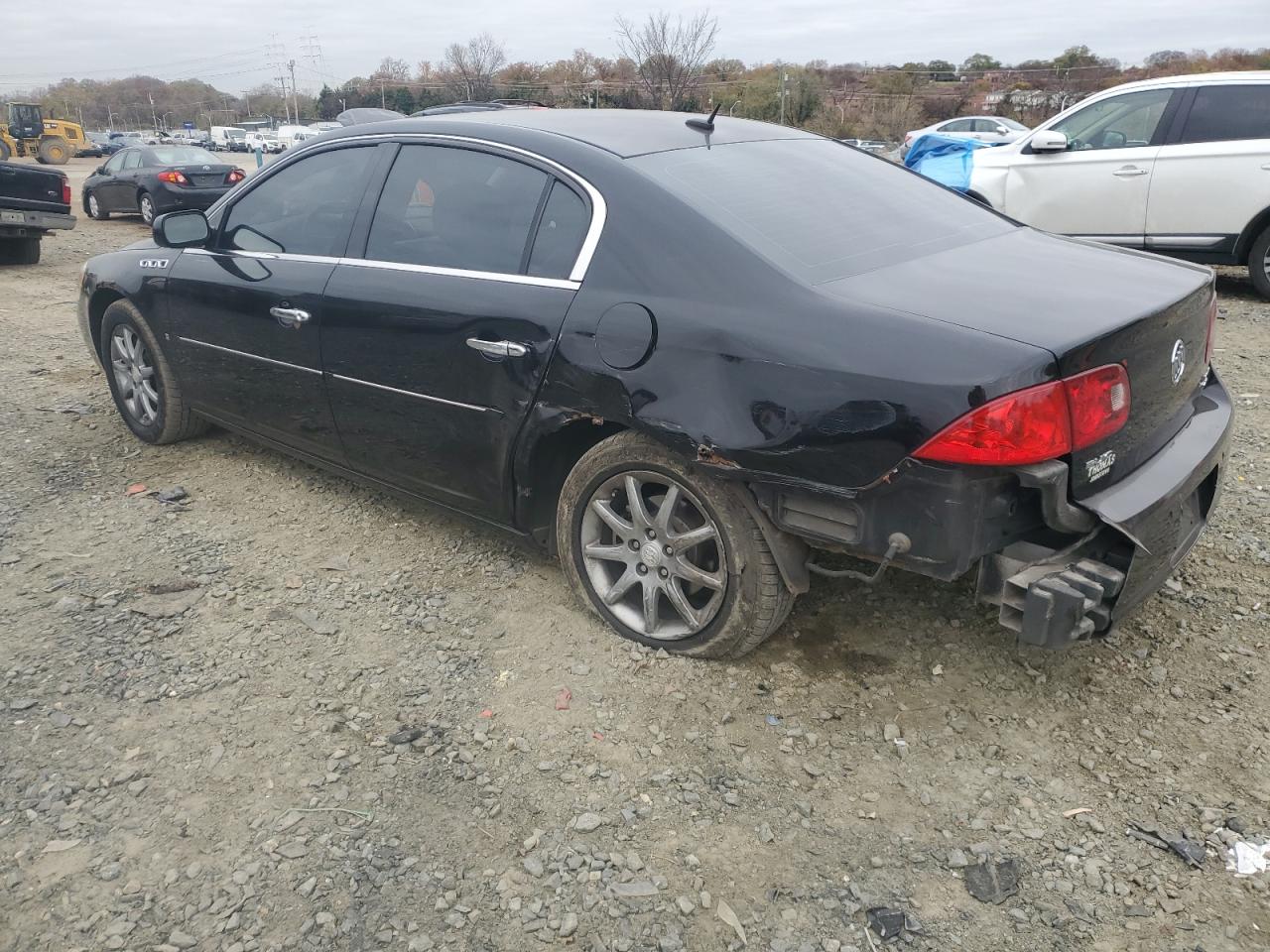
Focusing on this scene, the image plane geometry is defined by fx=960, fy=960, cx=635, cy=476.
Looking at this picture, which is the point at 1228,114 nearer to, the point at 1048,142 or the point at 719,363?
the point at 1048,142

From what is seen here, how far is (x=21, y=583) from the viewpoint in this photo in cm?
362

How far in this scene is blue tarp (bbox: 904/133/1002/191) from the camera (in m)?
11.2

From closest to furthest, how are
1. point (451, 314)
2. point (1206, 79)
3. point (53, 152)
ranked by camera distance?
1. point (451, 314)
2. point (1206, 79)
3. point (53, 152)

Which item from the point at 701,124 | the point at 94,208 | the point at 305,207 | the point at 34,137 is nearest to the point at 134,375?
the point at 305,207

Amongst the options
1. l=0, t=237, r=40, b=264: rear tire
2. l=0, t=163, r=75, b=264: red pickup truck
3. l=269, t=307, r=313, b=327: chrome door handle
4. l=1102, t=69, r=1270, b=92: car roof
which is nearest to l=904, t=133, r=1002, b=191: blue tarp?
l=1102, t=69, r=1270, b=92: car roof

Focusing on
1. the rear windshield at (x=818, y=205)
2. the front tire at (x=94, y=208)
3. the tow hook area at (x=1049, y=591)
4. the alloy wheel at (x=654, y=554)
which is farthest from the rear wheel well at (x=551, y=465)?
the front tire at (x=94, y=208)

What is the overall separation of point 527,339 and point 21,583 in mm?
2231

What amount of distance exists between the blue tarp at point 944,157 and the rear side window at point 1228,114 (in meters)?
3.10

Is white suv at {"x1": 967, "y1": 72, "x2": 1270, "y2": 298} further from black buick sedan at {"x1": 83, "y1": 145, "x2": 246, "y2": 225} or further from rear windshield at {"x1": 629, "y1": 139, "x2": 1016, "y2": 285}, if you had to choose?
black buick sedan at {"x1": 83, "y1": 145, "x2": 246, "y2": 225}

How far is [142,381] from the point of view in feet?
16.1

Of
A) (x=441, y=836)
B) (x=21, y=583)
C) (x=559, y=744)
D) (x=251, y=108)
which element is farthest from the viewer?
(x=251, y=108)

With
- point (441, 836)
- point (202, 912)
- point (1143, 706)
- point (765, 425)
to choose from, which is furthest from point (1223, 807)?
point (202, 912)

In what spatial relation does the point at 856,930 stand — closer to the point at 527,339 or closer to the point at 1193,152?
the point at 527,339

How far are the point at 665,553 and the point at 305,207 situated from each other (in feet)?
7.23
